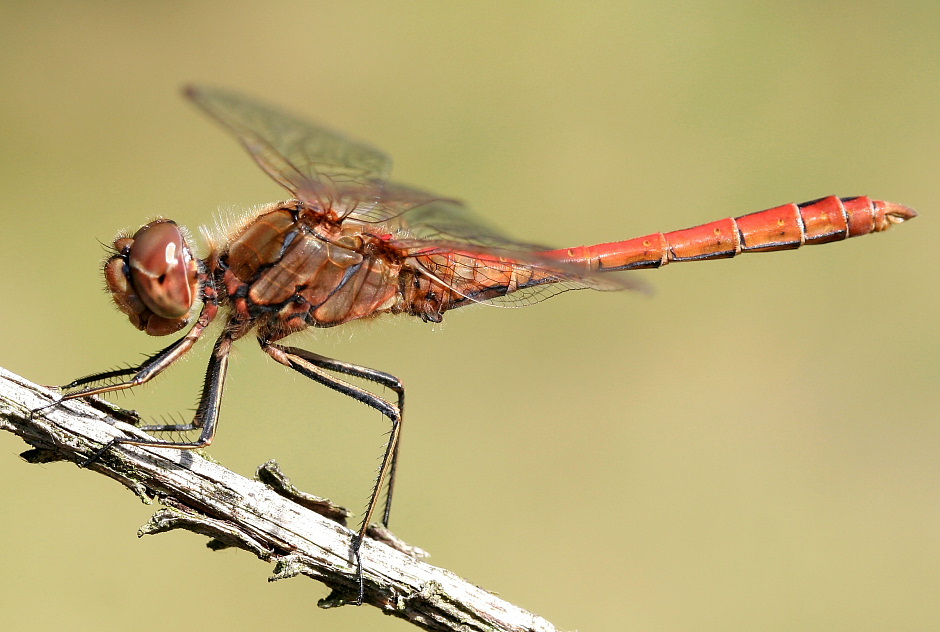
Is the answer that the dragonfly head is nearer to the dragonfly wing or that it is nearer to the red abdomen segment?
the dragonfly wing

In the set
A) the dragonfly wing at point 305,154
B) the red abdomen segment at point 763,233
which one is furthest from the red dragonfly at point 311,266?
the red abdomen segment at point 763,233

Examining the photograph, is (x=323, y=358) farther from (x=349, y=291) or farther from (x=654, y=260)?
(x=654, y=260)

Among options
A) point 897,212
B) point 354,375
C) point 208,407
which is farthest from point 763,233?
point 208,407

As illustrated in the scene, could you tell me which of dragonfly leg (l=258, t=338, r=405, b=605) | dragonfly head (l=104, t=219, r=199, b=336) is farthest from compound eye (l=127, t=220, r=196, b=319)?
dragonfly leg (l=258, t=338, r=405, b=605)

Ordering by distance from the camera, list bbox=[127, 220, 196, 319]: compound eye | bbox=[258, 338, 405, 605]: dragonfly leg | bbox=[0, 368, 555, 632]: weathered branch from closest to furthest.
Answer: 1. bbox=[0, 368, 555, 632]: weathered branch
2. bbox=[127, 220, 196, 319]: compound eye
3. bbox=[258, 338, 405, 605]: dragonfly leg

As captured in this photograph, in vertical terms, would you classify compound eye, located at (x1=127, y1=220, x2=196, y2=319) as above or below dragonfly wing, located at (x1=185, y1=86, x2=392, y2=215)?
below

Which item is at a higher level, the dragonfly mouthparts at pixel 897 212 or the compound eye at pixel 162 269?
the dragonfly mouthparts at pixel 897 212

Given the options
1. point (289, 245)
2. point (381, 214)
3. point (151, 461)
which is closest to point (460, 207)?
point (381, 214)

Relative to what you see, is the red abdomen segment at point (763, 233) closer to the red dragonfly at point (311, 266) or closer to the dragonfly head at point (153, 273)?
the red dragonfly at point (311, 266)
